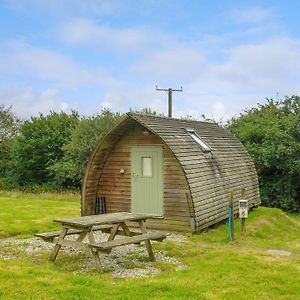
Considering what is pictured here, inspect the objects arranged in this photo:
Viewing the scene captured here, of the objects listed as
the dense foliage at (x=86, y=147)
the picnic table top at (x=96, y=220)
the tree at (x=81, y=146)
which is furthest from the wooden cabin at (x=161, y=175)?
the tree at (x=81, y=146)

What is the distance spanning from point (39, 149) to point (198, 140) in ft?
64.8

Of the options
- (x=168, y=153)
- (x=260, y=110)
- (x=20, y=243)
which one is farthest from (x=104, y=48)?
(x=260, y=110)

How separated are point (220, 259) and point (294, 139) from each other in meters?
13.0

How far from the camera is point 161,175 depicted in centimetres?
1343

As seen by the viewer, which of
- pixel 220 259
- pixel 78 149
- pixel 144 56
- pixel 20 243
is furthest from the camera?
pixel 78 149

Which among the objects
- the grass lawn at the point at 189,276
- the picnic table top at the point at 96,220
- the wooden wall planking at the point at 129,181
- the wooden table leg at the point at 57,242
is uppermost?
the wooden wall planking at the point at 129,181

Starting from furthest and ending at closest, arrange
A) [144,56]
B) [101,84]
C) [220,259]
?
1. [101,84]
2. [144,56]
3. [220,259]

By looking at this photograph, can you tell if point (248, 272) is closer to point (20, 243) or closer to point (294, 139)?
point (20, 243)

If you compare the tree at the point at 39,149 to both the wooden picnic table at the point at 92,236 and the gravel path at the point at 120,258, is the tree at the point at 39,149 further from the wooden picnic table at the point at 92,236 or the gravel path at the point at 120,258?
the wooden picnic table at the point at 92,236

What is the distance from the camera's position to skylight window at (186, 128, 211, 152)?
14.2m

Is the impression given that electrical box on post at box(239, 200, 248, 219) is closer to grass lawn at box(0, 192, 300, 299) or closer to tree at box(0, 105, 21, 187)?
grass lawn at box(0, 192, 300, 299)

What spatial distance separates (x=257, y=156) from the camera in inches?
841

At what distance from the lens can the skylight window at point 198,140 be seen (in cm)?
1420

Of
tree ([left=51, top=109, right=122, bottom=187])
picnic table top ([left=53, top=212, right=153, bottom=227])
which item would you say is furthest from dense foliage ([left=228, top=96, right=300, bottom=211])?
picnic table top ([left=53, top=212, right=153, bottom=227])
